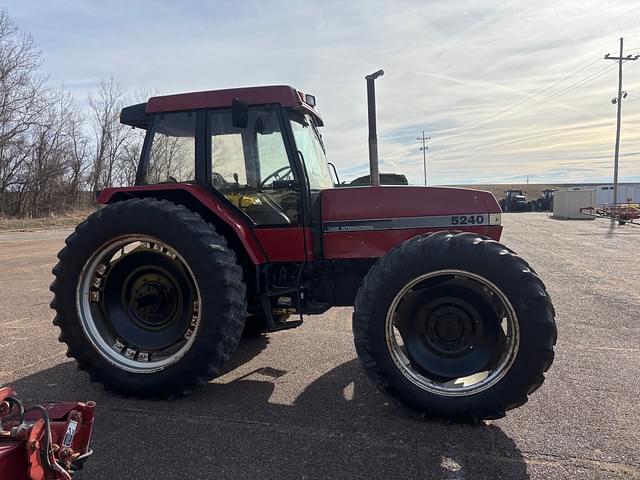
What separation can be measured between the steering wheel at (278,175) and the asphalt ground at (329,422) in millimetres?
1590

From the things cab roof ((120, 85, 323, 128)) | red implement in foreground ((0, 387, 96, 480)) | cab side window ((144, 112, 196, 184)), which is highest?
cab roof ((120, 85, 323, 128))

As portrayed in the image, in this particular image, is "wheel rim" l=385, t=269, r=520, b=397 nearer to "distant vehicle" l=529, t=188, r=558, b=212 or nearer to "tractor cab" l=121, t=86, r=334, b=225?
"tractor cab" l=121, t=86, r=334, b=225

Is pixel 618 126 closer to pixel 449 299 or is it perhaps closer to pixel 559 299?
pixel 559 299

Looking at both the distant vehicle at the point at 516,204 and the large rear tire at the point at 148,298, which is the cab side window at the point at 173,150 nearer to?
the large rear tire at the point at 148,298

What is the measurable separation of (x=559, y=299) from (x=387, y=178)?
310cm

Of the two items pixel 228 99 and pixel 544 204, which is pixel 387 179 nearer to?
pixel 228 99

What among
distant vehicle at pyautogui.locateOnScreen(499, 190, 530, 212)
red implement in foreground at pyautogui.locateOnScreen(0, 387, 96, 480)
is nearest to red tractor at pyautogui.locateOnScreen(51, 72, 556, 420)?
red implement in foreground at pyautogui.locateOnScreen(0, 387, 96, 480)

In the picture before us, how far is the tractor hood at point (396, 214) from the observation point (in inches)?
147

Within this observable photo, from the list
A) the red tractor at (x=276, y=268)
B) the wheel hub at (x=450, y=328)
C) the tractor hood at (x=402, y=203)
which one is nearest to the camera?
the red tractor at (x=276, y=268)

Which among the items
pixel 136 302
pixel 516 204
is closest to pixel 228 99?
pixel 136 302

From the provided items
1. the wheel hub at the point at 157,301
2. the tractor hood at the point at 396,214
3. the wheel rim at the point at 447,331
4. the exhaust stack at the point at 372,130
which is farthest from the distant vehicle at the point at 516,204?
the wheel hub at the point at 157,301

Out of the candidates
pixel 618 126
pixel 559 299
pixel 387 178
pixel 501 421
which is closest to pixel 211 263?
pixel 501 421

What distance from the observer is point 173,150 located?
13.2 feet

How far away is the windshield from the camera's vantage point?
3.91 metres
